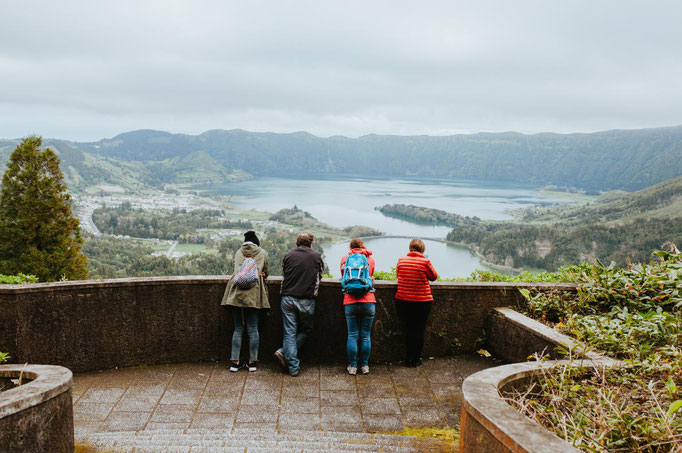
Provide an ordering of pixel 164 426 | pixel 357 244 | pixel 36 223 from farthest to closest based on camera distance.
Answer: pixel 36 223, pixel 357 244, pixel 164 426

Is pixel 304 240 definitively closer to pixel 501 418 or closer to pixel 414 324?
pixel 414 324

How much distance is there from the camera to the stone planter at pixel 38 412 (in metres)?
2.67

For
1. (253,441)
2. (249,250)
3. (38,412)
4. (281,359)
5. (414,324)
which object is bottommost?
(281,359)

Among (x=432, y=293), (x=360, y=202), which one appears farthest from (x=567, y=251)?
(x=360, y=202)

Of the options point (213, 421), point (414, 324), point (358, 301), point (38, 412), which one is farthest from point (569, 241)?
point (38, 412)

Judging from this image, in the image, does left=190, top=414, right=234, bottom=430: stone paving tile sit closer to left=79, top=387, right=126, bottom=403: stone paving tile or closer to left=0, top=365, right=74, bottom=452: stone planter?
left=79, top=387, right=126, bottom=403: stone paving tile

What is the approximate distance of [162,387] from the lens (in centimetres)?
490

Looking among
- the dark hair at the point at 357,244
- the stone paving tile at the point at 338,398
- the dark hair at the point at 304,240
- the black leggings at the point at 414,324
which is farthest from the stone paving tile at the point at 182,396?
the black leggings at the point at 414,324

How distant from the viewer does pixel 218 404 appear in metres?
4.54

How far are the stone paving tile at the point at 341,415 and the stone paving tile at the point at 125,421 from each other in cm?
157

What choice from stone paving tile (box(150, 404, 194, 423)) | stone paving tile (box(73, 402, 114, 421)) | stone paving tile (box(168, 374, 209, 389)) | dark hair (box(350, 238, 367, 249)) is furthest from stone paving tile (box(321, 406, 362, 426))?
stone paving tile (box(73, 402, 114, 421))

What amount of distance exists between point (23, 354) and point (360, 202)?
407 feet

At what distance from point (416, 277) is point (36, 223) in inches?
1030

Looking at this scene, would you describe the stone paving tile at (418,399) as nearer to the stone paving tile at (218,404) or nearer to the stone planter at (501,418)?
the stone planter at (501,418)
